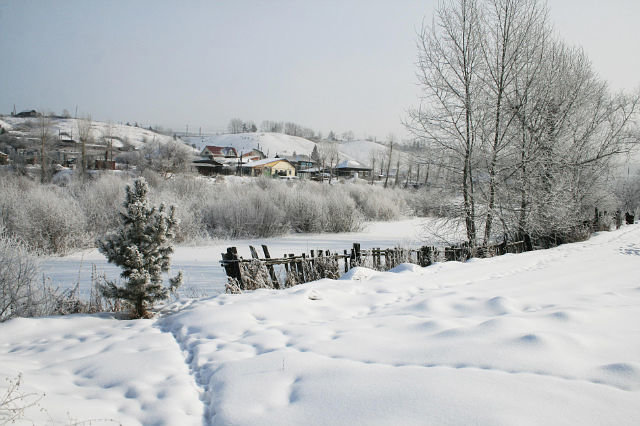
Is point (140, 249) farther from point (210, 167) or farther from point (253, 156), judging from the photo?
point (253, 156)

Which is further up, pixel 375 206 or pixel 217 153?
pixel 217 153

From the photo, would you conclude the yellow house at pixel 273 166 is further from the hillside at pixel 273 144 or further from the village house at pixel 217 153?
the hillside at pixel 273 144

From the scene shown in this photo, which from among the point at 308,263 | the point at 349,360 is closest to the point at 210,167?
the point at 308,263

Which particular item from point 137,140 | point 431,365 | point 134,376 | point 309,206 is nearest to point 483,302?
point 431,365

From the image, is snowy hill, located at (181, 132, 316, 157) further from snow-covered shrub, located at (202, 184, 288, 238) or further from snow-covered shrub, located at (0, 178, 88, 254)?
snow-covered shrub, located at (0, 178, 88, 254)

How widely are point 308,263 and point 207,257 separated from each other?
5.24m

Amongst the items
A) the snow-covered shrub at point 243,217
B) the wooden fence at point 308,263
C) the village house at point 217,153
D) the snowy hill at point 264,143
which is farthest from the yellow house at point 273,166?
the wooden fence at point 308,263

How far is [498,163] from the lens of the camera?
10672mm

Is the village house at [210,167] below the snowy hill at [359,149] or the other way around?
below

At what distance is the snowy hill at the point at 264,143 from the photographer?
112000 millimetres

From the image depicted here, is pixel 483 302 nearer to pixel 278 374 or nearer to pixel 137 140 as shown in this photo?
pixel 278 374

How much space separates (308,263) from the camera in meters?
7.26

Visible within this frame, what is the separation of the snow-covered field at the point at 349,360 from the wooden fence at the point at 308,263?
99 cm

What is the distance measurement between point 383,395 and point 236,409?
0.96 meters
